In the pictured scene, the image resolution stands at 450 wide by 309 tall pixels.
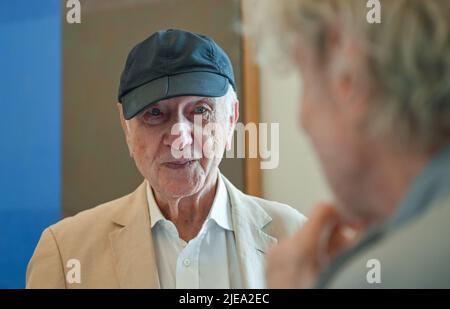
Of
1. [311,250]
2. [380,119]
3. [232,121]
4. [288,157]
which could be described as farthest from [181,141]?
[380,119]

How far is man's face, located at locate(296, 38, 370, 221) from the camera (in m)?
0.84

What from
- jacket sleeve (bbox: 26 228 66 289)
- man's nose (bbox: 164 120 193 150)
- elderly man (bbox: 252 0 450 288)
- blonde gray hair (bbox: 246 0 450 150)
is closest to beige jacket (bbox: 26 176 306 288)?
jacket sleeve (bbox: 26 228 66 289)

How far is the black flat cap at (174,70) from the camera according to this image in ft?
A: 3.79

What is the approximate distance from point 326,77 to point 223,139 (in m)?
0.40

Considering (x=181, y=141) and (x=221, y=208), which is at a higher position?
(x=181, y=141)

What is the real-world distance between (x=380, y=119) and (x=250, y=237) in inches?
17.6

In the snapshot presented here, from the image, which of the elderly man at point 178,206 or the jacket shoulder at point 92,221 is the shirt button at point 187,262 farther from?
the jacket shoulder at point 92,221

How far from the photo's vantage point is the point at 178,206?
1194 mm

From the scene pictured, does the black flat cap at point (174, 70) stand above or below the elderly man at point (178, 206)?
above

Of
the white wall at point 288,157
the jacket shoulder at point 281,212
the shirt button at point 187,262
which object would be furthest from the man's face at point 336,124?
the shirt button at point 187,262

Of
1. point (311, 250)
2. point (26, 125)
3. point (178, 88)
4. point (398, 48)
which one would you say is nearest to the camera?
point (398, 48)

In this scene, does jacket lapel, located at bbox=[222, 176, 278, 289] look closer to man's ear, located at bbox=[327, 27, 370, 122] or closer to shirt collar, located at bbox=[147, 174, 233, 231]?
shirt collar, located at bbox=[147, 174, 233, 231]

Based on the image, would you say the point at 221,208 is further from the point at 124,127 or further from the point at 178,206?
the point at 124,127

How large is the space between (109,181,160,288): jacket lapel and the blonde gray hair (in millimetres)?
510
